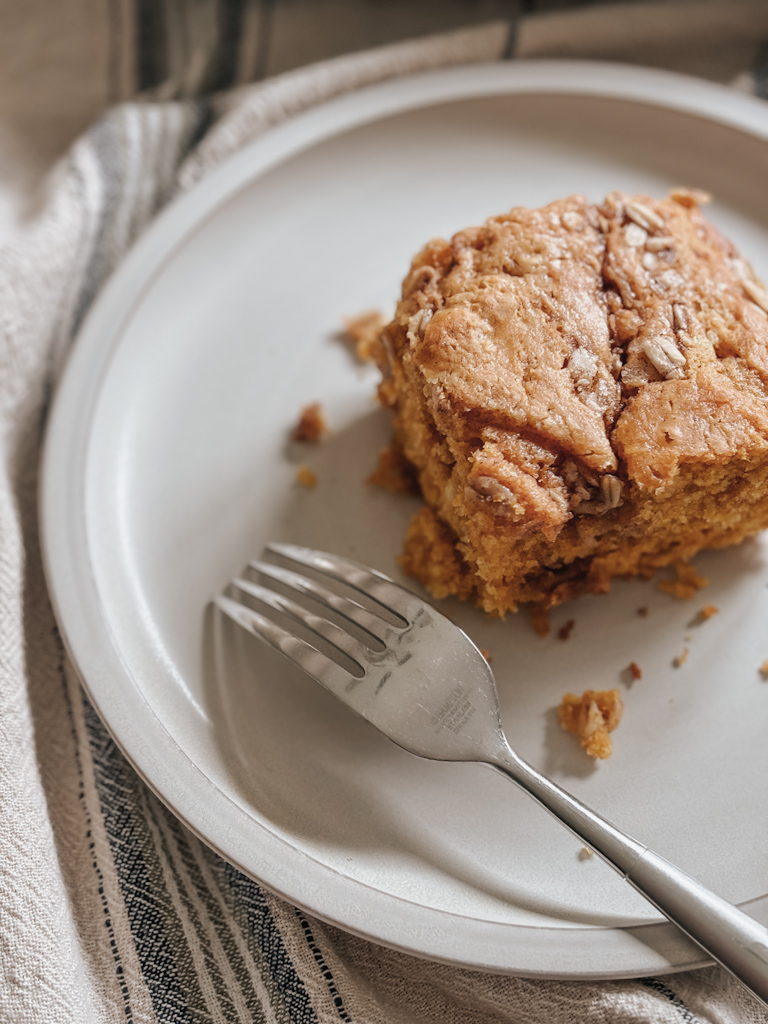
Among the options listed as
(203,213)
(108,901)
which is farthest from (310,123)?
(108,901)

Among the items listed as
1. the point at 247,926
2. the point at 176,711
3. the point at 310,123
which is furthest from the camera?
the point at 310,123

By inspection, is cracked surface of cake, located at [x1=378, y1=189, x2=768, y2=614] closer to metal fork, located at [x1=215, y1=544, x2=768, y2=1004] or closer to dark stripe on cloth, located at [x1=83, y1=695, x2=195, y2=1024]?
metal fork, located at [x1=215, y1=544, x2=768, y2=1004]

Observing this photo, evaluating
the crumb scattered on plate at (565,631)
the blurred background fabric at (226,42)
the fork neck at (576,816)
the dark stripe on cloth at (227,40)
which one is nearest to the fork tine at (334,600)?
the fork neck at (576,816)

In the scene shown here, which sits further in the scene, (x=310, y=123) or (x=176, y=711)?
(x=310, y=123)

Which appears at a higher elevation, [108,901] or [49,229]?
[49,229]

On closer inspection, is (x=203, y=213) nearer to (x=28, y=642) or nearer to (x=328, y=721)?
(x=28, y=642)

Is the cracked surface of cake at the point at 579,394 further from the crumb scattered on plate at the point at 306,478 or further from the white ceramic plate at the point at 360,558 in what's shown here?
the crumb scattered on plate at the point at 306,478

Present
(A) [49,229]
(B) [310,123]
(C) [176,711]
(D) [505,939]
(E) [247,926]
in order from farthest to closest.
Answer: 1. (B) [310,123]
2. (A) [49,229]
3. (C) [176,711]
4. (E) [247,926]
5. (D) [505,939]
